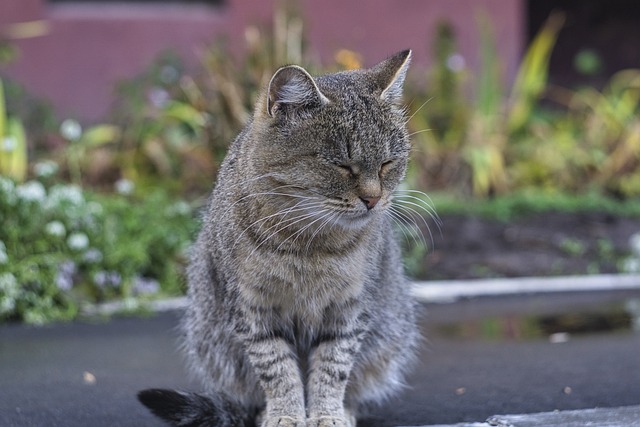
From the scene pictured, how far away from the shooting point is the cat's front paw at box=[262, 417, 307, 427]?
3.61m

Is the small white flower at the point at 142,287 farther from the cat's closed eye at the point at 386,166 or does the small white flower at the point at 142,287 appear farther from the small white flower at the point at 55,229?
the cat's closed eye at the point at 386,166

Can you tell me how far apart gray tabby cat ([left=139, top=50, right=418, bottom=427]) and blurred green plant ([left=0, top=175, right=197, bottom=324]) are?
2376mm

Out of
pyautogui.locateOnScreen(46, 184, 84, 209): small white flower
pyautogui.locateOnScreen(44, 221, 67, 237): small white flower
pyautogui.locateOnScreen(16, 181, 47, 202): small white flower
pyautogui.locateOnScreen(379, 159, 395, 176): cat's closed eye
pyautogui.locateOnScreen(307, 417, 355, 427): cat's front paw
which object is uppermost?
pyautogui.locateOnScreen(379, 159, 395, 176): cat's closed eye

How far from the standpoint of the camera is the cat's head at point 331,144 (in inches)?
140

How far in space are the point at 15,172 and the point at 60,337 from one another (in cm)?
230

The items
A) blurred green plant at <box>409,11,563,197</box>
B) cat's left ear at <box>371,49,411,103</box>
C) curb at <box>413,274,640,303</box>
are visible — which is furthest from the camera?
blurred green plant at <box>409,11,563,197</box>

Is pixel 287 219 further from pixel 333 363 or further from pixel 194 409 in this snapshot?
pixel 194 409

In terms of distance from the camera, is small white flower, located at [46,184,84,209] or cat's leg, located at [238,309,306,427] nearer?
cat's leg, located at [238,309,306,427]

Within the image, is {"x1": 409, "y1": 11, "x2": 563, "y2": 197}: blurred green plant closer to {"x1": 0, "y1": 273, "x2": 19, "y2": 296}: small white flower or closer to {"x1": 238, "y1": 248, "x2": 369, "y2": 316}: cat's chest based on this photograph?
{"x1": 0, "y1": 273, "x2": 19, "y2": 296}: small white flower

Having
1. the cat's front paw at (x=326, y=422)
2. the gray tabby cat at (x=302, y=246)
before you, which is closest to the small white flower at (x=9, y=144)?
the gray tabby cat at (x=302, y=246)

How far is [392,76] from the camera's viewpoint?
3.82 m

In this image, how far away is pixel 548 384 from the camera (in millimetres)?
4613

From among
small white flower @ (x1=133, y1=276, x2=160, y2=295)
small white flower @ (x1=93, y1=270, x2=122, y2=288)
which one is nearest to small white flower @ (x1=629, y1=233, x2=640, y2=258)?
small white flower @ (x1=133, y1=276, x2=160, y2=295)

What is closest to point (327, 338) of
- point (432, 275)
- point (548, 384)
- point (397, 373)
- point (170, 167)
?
point (397, 373)
